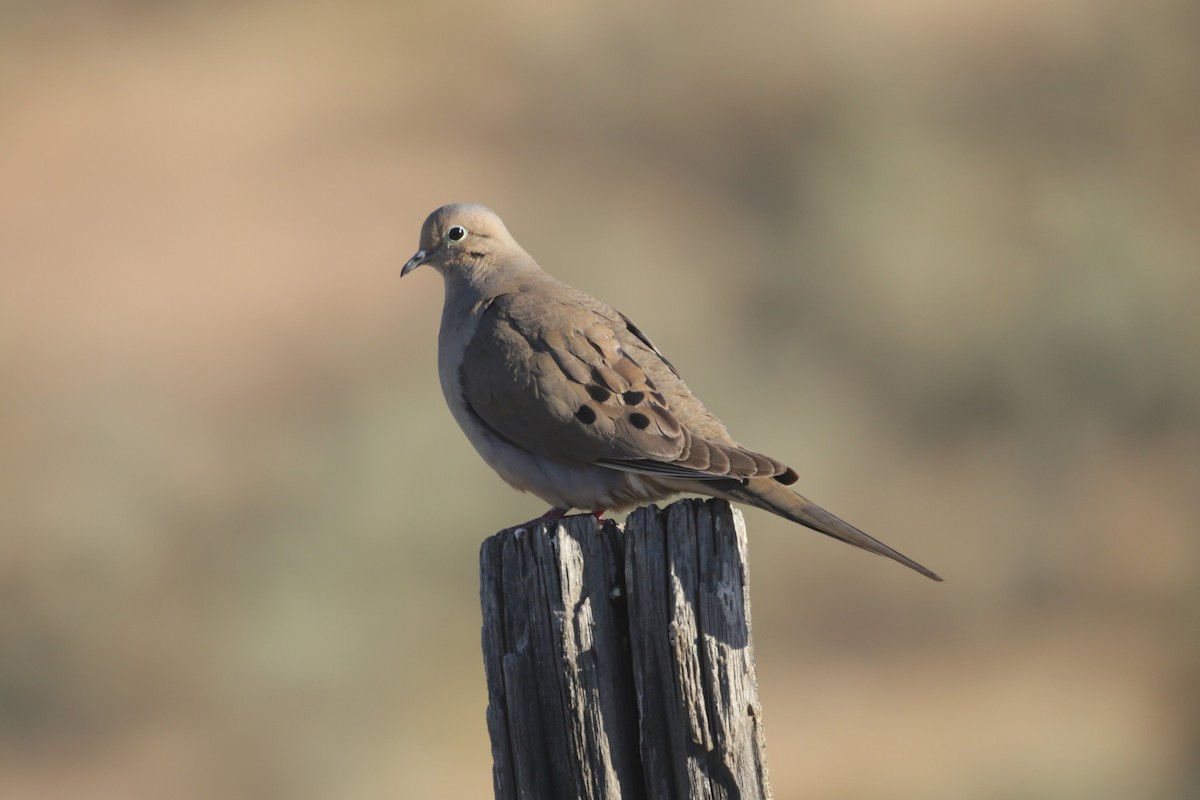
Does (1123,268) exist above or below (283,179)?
below

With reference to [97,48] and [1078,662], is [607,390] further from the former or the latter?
[97,48]

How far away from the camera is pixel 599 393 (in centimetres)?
485

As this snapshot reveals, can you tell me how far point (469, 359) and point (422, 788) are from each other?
6.93 meters

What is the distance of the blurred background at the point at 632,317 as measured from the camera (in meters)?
12.3

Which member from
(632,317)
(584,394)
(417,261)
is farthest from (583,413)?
(632,317)

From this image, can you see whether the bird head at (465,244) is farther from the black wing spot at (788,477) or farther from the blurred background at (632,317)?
A: the blurred background at (632,317)

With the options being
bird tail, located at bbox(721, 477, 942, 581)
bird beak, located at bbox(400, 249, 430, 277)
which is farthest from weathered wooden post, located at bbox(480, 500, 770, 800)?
bird beak, located at bbox(400, 249, 430, 277)

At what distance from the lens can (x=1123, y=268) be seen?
53.6ft

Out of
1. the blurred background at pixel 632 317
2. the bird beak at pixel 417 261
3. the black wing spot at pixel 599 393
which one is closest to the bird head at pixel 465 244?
the bird beak at pixel 417 261

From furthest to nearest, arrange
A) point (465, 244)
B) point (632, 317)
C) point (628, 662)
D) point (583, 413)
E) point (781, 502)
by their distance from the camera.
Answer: point (632, 317) < point (465, 244) < point (583, 413) < point (781, 502) < point (628, 662)

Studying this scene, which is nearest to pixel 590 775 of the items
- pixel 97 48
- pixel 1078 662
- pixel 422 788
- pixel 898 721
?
pixel 422 788

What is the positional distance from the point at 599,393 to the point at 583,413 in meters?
0.09

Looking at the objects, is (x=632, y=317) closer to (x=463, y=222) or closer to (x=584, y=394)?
(x=463, y=222)

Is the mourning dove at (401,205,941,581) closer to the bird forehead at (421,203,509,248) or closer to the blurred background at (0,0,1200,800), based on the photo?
the bird forehead at (421,203,509,248)
